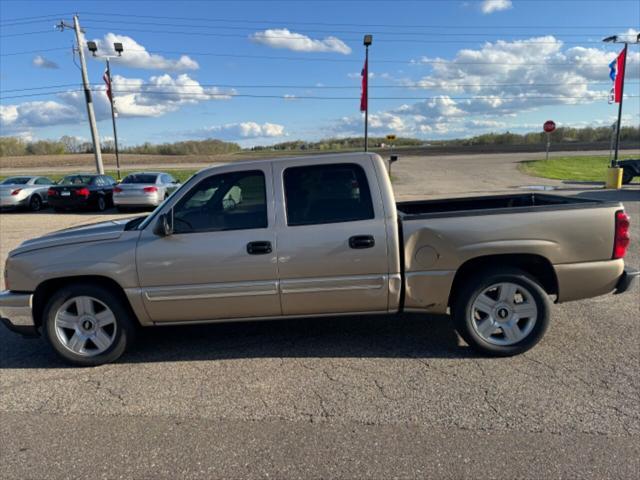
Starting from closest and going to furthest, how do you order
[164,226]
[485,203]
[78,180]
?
[164,226]
[485,203]
[78,180]

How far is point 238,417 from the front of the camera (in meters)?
3.09

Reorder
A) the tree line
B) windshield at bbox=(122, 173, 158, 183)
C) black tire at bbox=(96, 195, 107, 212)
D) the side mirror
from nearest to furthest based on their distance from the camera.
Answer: the side mirror
windshield at bbox=(122, 173, 158, 183)
black tire at bbox=(96, 195, 107, 212)
the tree line

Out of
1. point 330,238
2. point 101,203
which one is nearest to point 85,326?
point 330,238

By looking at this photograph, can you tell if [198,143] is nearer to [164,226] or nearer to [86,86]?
[86,86]

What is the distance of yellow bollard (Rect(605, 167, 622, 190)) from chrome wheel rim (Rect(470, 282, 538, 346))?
18.3 m

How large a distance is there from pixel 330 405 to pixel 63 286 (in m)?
2.57

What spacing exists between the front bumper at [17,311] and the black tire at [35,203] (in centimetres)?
1563

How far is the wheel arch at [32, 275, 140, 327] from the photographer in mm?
3898

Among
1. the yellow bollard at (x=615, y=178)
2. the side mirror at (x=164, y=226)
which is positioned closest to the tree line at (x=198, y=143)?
the yellow bollard at (x=615, y=178)

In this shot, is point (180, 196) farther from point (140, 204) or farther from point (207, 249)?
point (140, 204)

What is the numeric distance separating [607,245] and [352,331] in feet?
7.99

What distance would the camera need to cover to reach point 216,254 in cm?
374

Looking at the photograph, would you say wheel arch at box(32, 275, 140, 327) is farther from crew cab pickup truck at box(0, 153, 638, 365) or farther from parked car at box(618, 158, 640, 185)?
parked car at box(618, 158, 640, 185)

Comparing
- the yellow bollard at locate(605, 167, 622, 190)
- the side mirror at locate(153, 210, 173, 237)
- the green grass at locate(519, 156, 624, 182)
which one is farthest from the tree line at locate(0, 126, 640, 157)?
the side mirror at locate(153, 210, 173, 237)
